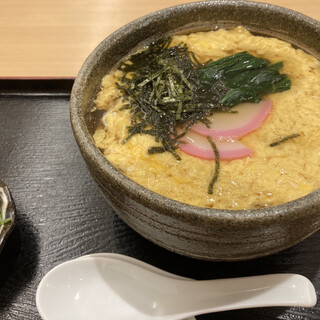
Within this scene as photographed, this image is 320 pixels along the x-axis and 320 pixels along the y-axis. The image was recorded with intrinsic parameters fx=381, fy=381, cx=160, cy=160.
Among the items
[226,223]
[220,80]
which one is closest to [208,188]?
[226,223]

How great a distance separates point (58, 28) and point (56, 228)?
135 centimetres

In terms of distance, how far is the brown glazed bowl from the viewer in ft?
2.75

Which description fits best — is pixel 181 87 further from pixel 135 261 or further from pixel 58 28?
pixel 58 28

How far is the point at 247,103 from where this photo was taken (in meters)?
1.22

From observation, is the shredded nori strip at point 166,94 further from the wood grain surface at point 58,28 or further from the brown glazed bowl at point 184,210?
the wood grain surface at point 58,28

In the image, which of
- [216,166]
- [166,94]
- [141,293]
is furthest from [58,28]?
[141,293]

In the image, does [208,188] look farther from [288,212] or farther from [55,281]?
[55,281]

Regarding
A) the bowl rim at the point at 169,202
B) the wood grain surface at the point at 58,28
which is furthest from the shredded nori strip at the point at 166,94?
the wood grain surface at the point at 58,28

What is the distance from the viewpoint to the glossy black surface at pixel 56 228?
1167 millimetres

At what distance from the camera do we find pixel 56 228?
132cm

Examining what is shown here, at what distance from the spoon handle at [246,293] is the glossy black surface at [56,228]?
62 millimetres

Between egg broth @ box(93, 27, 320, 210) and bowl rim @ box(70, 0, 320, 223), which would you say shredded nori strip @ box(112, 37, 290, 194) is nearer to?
egg broth @ box(93, 27, 320, 210)

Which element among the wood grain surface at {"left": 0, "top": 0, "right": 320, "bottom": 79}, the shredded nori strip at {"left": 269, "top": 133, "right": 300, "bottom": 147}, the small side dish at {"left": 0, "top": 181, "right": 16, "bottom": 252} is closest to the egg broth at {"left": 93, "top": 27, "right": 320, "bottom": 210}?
the shredded nori strip at {"left": 269, "top": 133, "right": 300, "bottom": 147}

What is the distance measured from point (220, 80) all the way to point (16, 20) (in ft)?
5.03
